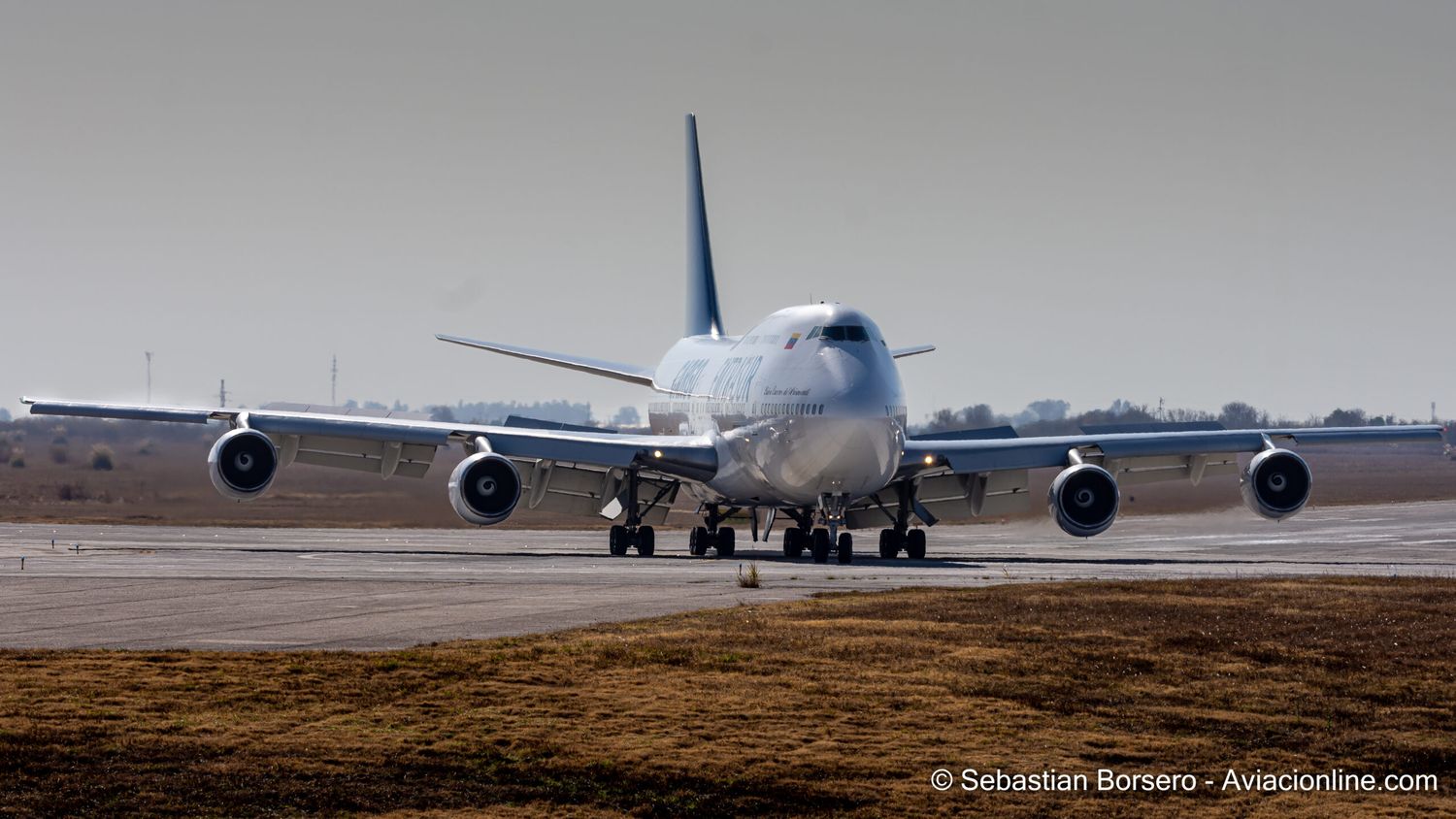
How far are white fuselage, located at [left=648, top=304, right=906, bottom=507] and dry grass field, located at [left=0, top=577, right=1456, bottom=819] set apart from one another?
597 inches

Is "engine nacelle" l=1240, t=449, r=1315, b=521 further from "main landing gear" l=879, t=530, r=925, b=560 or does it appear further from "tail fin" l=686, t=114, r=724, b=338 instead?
"tail fin" l=686, t=114, r=724, b=338

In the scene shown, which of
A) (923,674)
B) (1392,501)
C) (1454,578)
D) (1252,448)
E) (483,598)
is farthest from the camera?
(1392,501)

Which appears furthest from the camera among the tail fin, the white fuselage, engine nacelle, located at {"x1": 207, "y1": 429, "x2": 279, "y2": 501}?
the tail fin

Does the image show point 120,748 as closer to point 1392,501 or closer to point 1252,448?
point 1252,448

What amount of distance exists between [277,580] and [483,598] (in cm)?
551

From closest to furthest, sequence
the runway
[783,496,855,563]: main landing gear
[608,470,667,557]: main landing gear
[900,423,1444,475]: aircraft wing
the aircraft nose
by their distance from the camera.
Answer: the runway → the aircraft nose → [783,496,855,563]: main landing gear → [900,423,1444,475]: aircraft wing → [608,470,667,557]: main landing gear

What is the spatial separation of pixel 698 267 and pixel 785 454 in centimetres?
1870

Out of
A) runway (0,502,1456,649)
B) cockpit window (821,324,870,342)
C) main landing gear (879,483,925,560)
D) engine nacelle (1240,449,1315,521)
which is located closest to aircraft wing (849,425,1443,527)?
main landing gear (879,483,925,560)

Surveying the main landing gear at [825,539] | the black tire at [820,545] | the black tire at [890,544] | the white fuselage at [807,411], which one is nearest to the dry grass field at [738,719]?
the white fuselage at [807,411]

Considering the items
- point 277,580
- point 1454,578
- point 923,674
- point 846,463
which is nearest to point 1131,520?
point 846,463

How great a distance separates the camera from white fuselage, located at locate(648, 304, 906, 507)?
120ft

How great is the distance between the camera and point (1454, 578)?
29.3 metres

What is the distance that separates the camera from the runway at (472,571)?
21750 mm

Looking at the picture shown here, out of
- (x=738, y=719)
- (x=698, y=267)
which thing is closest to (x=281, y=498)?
(x=698, y=267)
